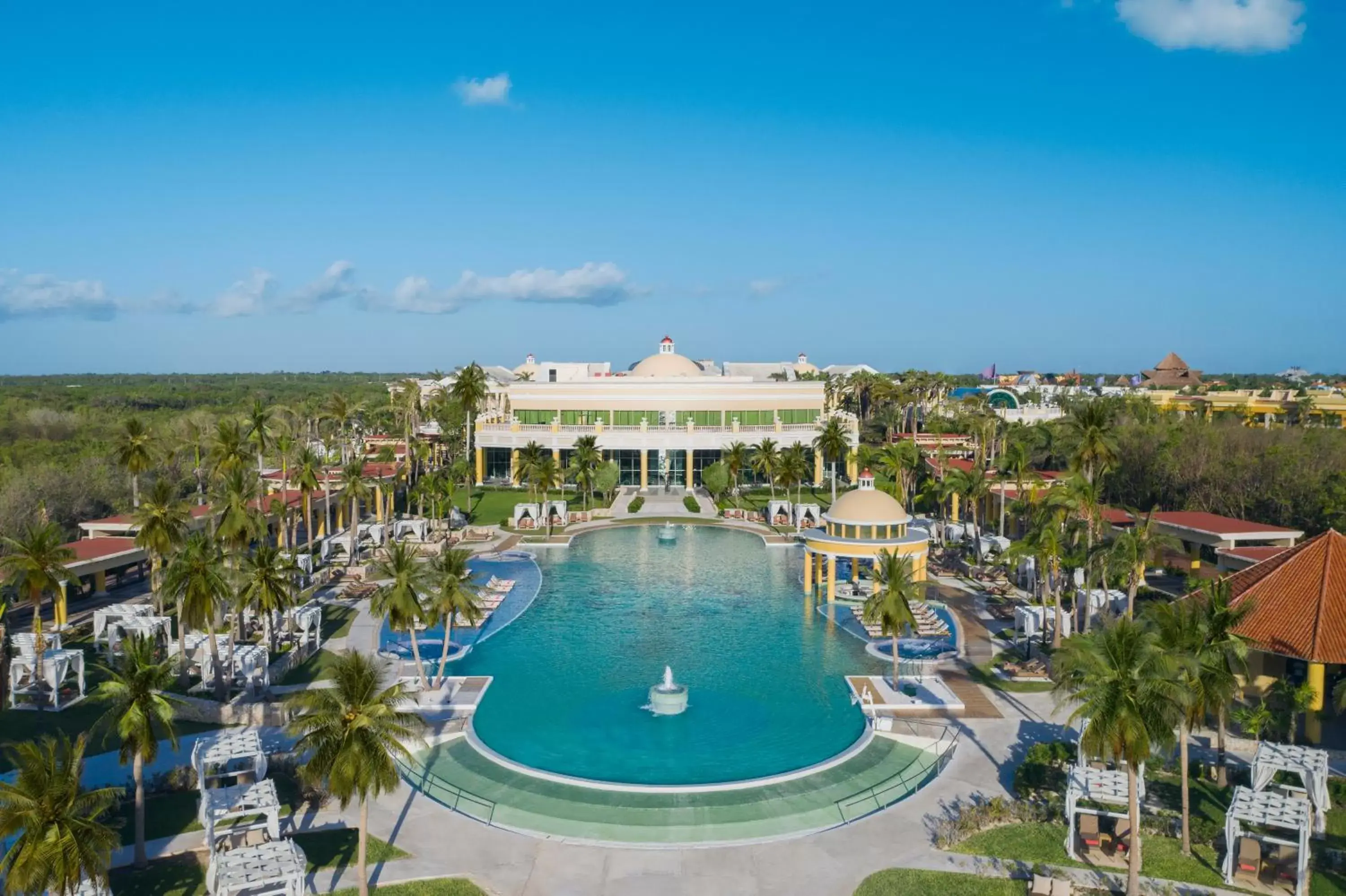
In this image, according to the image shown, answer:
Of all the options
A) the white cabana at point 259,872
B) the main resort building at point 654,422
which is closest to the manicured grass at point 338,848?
the white cabana at point 259,872

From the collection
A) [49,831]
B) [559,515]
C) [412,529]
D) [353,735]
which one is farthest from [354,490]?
[49,831]

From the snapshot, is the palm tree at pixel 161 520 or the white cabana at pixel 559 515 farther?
the white cabana at pixel 559 515

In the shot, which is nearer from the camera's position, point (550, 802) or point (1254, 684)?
point (550, 802)

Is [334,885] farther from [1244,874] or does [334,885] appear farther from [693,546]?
[693,546]

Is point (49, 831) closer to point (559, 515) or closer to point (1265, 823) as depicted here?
point (1265, 823)

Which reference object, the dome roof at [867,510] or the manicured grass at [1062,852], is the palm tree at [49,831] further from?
the dome roof at [867,510]

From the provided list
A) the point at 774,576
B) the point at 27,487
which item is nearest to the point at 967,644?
the point at 774,576
